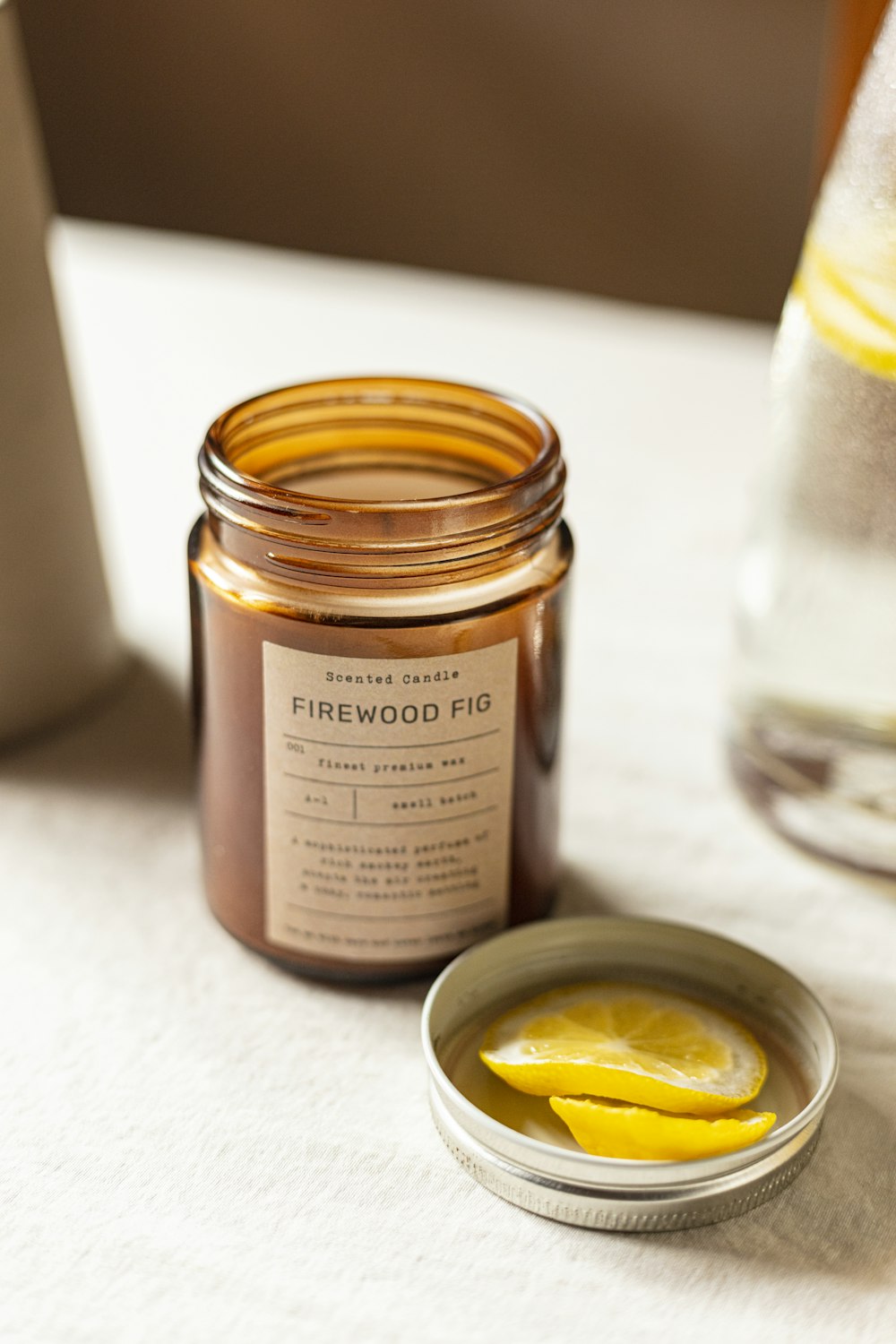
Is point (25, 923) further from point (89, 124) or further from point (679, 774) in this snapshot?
point (89, 124)

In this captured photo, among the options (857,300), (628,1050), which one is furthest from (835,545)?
(628,1050)

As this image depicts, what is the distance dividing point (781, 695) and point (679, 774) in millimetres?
44

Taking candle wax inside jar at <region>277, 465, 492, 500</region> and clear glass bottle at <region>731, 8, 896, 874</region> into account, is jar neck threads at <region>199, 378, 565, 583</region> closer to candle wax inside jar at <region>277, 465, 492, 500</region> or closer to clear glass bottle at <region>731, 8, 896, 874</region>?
candle wax inside jar at <region>277, 465, 492, 500</region>

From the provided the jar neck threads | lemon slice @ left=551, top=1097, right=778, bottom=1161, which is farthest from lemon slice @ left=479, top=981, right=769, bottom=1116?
the jar neck threads

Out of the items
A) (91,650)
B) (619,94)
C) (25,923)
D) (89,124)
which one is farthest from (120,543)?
(89,124)

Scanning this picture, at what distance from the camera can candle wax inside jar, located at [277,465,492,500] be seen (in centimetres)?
44

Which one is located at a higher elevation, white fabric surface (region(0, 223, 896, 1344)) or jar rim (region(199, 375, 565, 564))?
jar rim (region(199, 375, 565, 564))

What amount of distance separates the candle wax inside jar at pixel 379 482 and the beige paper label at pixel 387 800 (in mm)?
76

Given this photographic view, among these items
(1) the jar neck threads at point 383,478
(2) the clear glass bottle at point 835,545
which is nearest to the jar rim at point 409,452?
(1) the jar neck threads at point 383,478

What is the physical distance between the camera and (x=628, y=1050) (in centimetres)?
36

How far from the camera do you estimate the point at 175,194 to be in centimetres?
161

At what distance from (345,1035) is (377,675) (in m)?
0.10

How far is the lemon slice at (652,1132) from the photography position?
33cm

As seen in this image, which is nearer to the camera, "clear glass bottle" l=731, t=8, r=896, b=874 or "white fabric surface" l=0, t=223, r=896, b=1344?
"white fabric surface" l=0, t=223, r=896, b=1344
